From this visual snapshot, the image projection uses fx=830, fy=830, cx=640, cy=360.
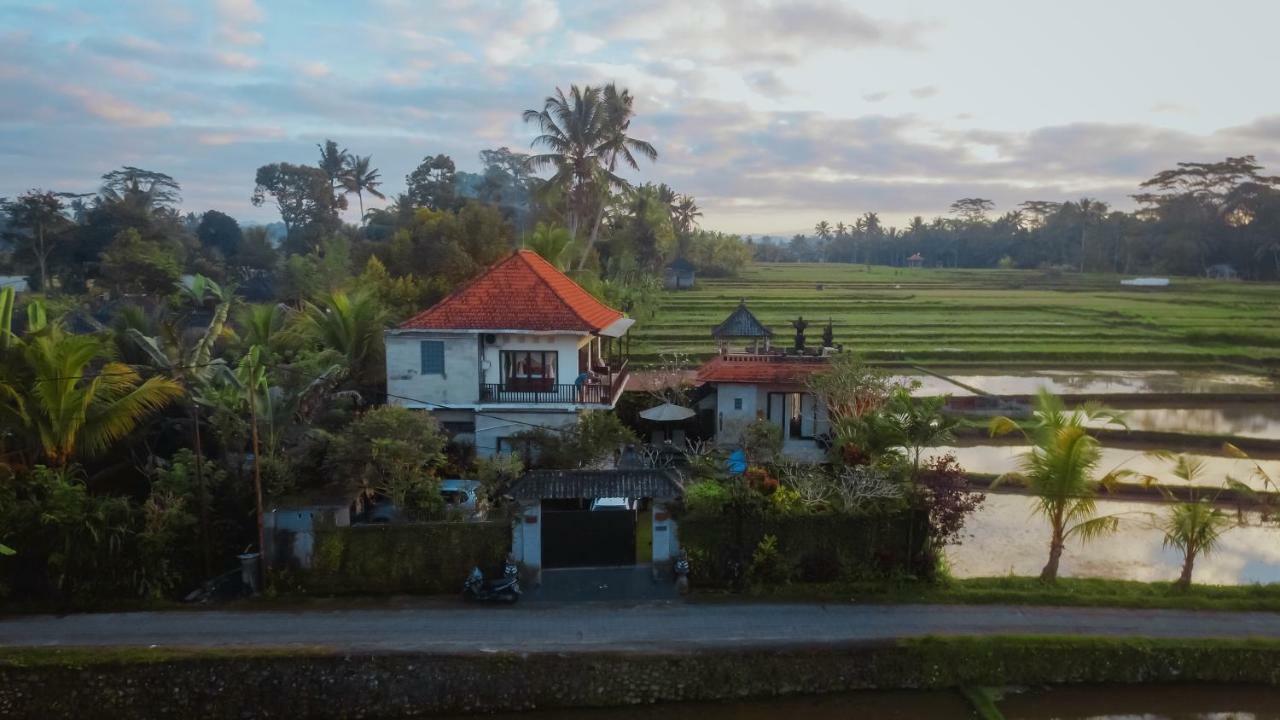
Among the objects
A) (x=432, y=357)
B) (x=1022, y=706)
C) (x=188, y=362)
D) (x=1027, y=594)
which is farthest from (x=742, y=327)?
(x=188, y=362)

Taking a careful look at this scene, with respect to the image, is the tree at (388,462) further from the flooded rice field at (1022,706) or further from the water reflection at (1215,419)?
the water reflection at (1215,419)

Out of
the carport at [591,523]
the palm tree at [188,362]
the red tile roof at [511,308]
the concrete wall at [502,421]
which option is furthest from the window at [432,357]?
the carport at [591,523]

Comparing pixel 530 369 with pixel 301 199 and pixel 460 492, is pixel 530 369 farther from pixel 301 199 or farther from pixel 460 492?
pixel 301 199

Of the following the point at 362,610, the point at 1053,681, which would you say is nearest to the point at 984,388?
the point at 1053,681

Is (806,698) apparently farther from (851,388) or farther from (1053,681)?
(851,388)

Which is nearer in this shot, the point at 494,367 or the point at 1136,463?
the point at 494,367

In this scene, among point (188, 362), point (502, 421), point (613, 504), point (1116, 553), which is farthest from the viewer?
point (502, 421)
